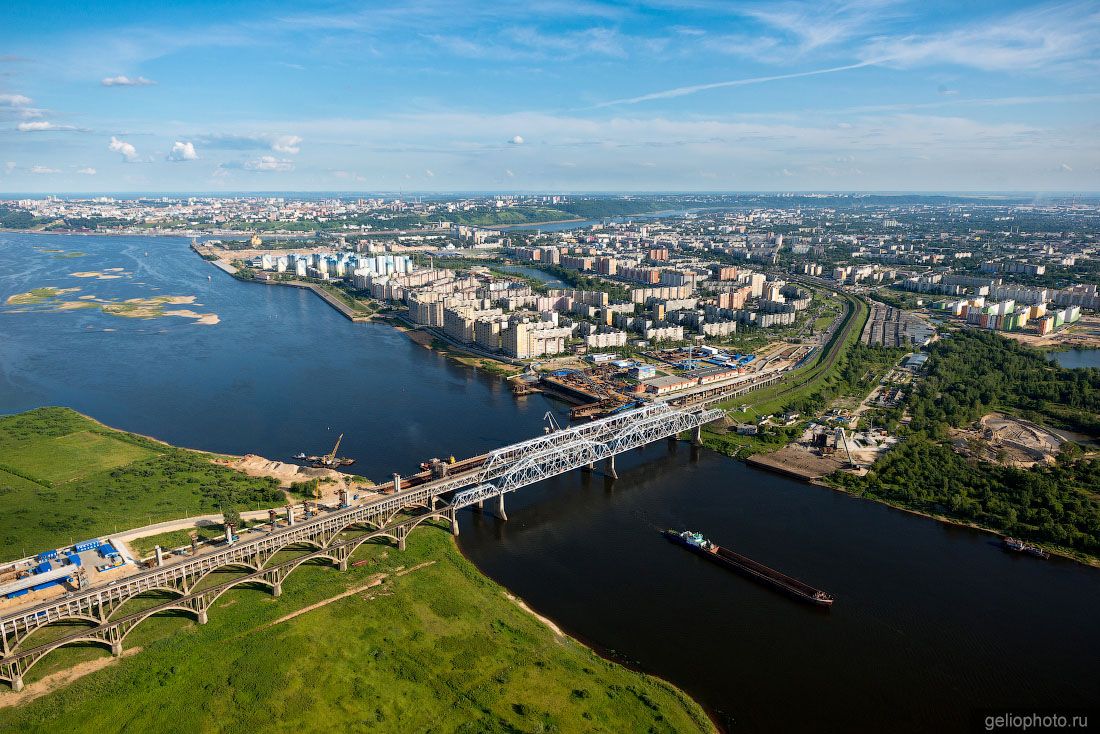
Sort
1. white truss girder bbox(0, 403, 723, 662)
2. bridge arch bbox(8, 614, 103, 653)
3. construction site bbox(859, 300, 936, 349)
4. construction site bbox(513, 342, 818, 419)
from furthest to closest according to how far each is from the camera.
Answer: construction site bbox(859, 300, 936, 349) → construction site bbox(513, 342, 818, 419) → white truss girder bbox(0, 403, 723, 662) → bridge arch bbox(8, 614, 103, 653)

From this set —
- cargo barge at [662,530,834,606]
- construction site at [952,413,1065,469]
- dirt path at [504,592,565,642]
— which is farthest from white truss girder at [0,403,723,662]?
construction site at [952,413,1065,469]

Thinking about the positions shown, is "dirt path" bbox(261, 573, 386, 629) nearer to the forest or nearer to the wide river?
the wide river

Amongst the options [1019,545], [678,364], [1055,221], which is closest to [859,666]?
[1019,545]

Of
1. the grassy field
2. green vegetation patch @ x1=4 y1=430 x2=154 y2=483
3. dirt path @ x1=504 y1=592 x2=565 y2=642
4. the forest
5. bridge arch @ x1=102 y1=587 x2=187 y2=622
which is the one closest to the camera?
bridge arch @ x1=102 y1=587 x2=187 y2=622

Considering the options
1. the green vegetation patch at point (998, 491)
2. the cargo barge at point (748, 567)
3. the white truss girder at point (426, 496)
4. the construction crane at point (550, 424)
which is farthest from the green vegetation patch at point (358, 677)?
the green vegetation patch at point (998, 491)

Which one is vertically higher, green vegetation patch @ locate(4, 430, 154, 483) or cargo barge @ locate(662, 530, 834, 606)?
green vegetation patch @ locate(4, 430, 154, 483)

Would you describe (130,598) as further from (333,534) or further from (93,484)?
(93,484)

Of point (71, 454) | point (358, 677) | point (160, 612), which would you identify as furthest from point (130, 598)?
point (71, 454)

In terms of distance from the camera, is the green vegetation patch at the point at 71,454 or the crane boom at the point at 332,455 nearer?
the green vegetation patch at the point at 71,454

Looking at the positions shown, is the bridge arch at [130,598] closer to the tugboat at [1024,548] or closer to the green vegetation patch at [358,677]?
the green vegetation patch at [358,677]
